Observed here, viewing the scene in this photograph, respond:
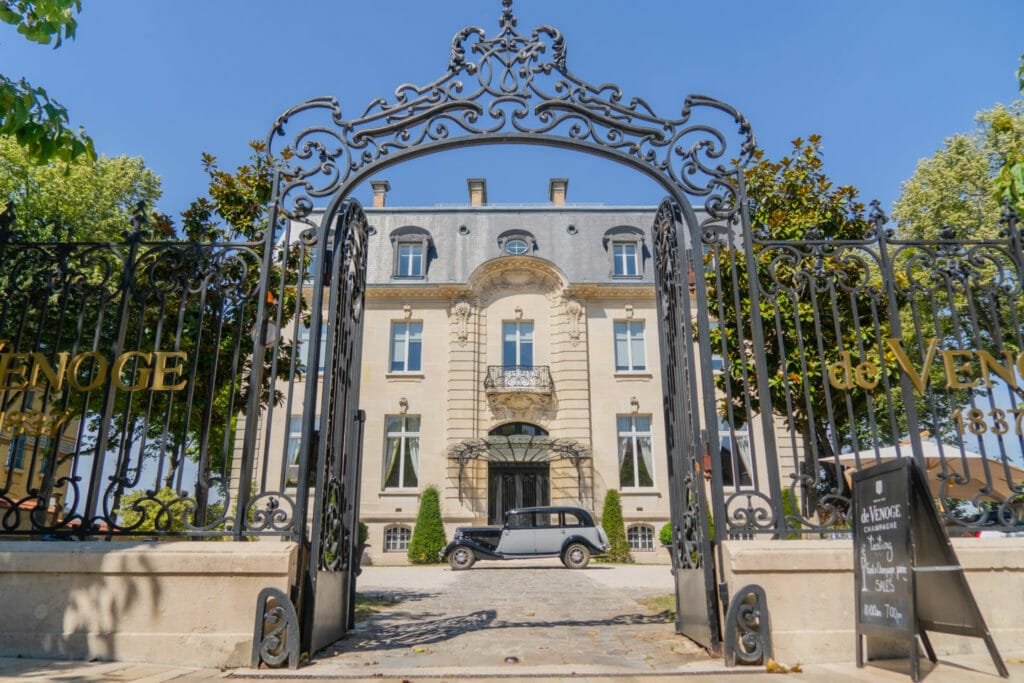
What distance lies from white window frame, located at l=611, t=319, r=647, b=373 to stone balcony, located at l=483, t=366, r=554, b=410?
2.43m

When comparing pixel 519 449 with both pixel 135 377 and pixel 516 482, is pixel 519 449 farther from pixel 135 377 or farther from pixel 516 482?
pixel 135 377

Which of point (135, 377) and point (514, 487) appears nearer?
point (135, 377)

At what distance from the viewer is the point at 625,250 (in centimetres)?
2405

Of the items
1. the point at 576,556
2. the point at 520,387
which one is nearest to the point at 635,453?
the point at 520,387

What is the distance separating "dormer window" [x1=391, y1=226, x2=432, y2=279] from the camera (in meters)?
23.6

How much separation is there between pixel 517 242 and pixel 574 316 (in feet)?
11.8

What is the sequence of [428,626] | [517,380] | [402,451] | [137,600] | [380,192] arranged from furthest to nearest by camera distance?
[380,192], [517,380], [402,451], [428,626], [137,600]

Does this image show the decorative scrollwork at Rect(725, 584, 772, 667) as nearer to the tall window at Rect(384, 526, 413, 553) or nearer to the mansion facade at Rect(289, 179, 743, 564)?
the mansion facade at Rect(289, 179, 743, 564)

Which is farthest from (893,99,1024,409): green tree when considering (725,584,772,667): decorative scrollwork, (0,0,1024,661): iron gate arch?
(725,584,772,667): decorative scrollwork

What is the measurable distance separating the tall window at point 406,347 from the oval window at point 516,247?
4.13 metres

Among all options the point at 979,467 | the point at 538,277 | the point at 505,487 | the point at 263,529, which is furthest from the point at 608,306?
the point at 263,529

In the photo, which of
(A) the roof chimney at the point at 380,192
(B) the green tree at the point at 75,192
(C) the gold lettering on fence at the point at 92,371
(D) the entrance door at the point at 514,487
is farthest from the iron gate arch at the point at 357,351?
(A) the roof chimney at the point at 380,192

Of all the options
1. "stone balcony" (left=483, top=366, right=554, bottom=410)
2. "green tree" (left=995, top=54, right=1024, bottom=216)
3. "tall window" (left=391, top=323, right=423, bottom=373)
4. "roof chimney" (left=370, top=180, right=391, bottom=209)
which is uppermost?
"roof chimney" (left=370, top=180, right=391, bottom=209)

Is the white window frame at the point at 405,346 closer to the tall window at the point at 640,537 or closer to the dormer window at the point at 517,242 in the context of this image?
the dormer window at the point at 517,242
